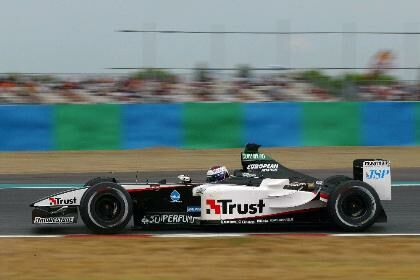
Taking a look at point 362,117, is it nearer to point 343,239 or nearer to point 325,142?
point 325,142

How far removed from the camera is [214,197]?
8.35 meters

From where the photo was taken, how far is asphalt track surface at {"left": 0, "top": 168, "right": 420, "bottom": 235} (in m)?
8.76

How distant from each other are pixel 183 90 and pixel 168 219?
10944 mm

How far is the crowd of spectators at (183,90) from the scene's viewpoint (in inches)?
737

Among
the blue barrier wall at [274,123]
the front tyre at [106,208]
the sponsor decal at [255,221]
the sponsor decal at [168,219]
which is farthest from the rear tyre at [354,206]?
the blue barrier wall at [274,123]

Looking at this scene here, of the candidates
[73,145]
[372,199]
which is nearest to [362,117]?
[73,145]

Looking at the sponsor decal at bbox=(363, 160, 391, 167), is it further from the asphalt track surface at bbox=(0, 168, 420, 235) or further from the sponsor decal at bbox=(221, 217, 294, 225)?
the sponsor decal at bbox=(221, 217, 294, 225)

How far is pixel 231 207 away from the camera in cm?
840

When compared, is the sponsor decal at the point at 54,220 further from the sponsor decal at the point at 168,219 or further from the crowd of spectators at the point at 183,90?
the crowd of spectators at the point at 183,90

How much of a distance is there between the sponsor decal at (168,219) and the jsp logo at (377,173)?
1.90 metres

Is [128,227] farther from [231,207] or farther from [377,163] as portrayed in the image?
[377,163]

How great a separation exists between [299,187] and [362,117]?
11.0 metres

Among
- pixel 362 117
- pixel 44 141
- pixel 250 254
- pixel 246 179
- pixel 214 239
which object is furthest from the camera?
pixel 362 117

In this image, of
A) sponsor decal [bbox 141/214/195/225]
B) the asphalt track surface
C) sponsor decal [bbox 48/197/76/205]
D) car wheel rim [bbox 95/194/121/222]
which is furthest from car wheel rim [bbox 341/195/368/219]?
sponsor decal [bbox 48/197/76/205]
